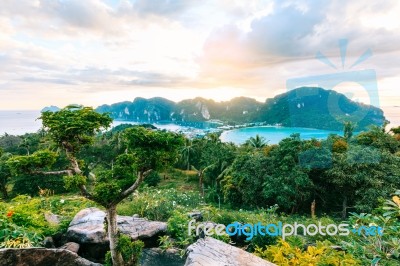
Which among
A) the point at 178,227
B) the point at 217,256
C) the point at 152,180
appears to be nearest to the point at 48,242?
the point at 178,227

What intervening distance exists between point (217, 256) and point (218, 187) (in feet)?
71.9

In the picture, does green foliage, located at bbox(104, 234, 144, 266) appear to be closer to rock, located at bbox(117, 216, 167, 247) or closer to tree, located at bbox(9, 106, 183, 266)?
tree, located at bbox(9, 106, 183, 266)

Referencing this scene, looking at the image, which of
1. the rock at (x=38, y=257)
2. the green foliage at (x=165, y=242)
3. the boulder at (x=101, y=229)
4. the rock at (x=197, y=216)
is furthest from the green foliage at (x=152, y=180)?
the rock at (x=38, y=257)

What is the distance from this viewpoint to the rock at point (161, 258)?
5.41 metres

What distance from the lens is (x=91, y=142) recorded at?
15.1 feet

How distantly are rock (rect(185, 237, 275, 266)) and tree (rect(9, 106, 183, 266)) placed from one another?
1.31 meters

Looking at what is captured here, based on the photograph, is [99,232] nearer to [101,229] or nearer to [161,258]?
[101,229]

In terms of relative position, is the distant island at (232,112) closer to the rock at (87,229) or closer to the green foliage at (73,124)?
the rock at (87,229)

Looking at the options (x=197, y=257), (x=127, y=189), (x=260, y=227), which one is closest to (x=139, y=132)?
(x=127, y=189)

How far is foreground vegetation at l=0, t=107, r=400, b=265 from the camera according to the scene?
13.6 ft

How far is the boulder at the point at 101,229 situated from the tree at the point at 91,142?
1.36m

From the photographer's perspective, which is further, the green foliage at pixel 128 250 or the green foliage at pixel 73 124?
the green foliage at pixel 128 250

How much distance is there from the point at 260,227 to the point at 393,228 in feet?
10.1

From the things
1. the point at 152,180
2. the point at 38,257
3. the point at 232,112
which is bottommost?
the point at 152,180
